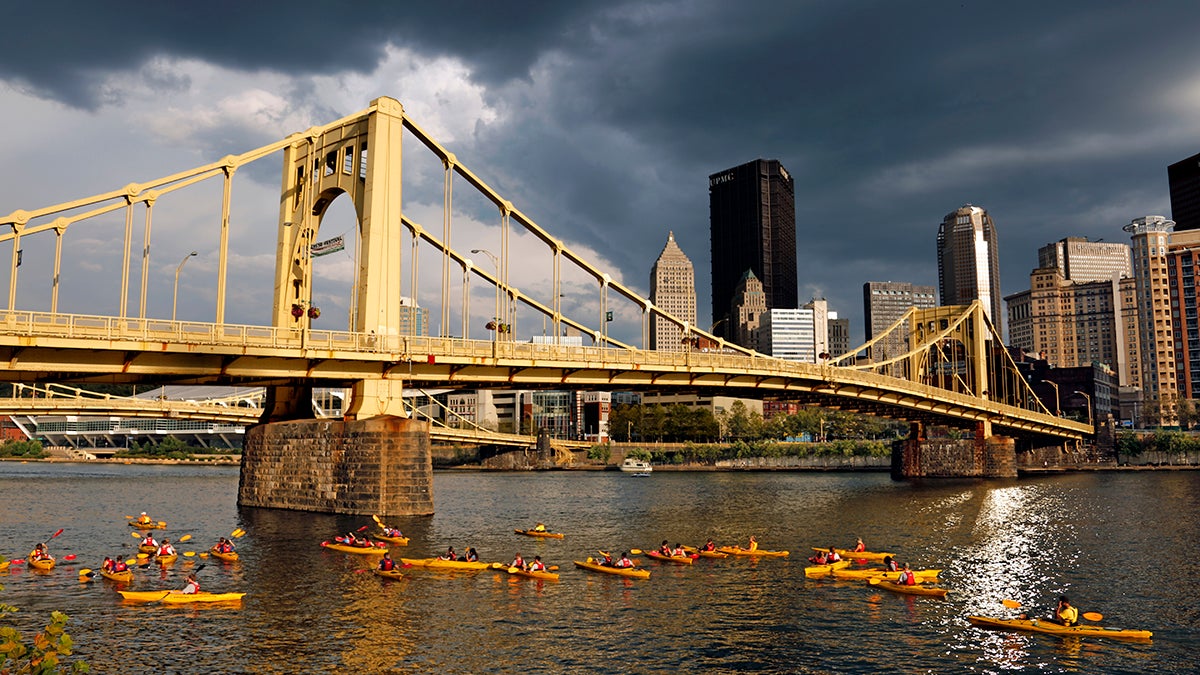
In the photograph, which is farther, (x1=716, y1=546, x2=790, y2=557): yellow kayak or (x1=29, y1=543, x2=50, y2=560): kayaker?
(x1=716, y1=546, x2=790, y2=557): yellow kayak

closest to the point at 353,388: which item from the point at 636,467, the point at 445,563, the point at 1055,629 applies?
the point at 445,563

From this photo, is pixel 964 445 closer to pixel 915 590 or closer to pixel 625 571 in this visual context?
pixel 915 590

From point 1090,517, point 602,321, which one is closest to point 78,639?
point 602,321

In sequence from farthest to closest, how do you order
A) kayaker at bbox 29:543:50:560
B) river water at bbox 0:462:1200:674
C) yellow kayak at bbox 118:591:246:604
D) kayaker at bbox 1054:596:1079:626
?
kayaker at bbox 29:543:50:560 → yellow kayak at bbox 118:591:246:604 → kayaker at bbox 1054:596:1079:626 → river water at bbox 0:462:1200:674

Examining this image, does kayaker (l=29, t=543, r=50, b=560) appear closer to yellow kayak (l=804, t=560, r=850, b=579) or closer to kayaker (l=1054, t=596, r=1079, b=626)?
yellow kayak (l=804, t=560, r=850, b=579)

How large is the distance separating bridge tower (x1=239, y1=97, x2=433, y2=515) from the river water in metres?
1.94

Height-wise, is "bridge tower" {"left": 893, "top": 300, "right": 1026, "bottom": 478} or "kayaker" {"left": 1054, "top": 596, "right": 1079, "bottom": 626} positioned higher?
"bridge tower" {"left": 893, "top": 300, "right": 1026, "bottom": 478}

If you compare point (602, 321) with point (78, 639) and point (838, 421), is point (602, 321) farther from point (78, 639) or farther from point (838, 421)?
point (838, 421)

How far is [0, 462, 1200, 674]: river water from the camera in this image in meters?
24.8

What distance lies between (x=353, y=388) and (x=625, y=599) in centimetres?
2594

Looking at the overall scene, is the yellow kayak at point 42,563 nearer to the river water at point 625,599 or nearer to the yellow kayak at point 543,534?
the river water at point 625,599

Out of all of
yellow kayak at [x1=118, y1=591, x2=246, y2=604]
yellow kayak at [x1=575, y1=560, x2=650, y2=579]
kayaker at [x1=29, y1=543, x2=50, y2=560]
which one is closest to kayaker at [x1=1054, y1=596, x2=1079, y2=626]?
yellow kayak at [x1=575, y1=560, x2=650, y2=579]

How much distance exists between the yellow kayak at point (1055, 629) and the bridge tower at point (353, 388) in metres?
31.2

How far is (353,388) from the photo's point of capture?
52688mm
